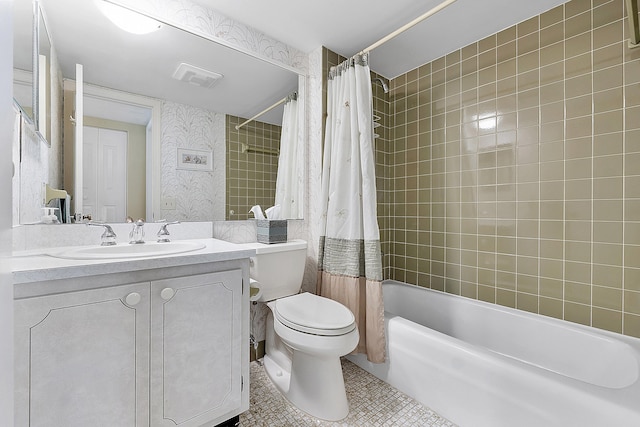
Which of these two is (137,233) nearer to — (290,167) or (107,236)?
(107,236)

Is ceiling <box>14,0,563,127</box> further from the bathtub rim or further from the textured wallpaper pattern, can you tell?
the bathtub rim

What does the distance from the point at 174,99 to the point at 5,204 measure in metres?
1.52

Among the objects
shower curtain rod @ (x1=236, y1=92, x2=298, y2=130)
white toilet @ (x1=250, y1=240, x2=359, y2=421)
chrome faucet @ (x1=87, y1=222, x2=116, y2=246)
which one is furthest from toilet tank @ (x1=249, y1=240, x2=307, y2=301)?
shower curtain rod @ (x1=236, y1=92, x2=298, y2=130)

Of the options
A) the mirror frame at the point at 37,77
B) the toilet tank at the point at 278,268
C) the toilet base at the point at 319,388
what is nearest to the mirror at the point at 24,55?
the mirror frame at the point at 37,77

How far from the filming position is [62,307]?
891 mm

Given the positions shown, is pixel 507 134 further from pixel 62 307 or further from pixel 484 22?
pixel 62 307

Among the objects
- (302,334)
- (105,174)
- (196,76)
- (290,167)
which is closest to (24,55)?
(105,174)

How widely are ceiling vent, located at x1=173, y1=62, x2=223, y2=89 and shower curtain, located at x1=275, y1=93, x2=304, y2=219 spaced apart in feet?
1.72

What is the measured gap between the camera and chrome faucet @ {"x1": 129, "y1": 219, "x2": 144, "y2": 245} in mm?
1410

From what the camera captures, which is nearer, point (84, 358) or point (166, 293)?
point (84, 358)

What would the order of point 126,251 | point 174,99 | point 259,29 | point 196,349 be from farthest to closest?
point 259,29, point 174,99, point 126,251, point 196,349

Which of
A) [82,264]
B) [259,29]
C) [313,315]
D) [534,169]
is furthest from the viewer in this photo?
[259,29]

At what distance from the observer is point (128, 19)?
1467 millimetres

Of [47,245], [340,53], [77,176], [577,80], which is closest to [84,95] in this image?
[77,176]
